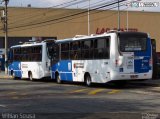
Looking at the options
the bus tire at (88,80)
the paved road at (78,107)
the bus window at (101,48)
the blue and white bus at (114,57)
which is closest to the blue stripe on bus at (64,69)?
the blue and white bus at (114,57)

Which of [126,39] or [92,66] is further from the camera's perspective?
[92,66]

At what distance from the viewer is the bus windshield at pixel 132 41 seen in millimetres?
25375

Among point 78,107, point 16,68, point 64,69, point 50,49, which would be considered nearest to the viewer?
point 78,107

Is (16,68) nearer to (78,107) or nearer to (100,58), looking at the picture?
(100,58)

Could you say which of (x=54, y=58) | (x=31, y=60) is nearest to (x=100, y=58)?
(x=54, y=58)

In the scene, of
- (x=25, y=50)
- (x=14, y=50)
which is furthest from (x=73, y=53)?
(x=14, y=50)

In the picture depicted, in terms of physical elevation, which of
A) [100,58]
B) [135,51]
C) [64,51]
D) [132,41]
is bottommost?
[100,58]

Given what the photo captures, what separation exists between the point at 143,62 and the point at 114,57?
6.18ft

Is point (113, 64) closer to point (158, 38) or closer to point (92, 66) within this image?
point (92, 66)

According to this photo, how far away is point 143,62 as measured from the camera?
26.0 m

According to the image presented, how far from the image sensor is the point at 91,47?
2741 cm

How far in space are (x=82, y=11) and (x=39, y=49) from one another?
46.0 metres

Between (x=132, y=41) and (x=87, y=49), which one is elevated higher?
(x=132, y=41)

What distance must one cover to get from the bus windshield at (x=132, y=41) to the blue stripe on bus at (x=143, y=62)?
9.2 inches
